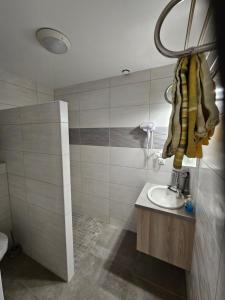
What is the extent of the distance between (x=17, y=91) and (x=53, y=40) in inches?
41.9

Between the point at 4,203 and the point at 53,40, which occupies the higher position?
the point at 53,40

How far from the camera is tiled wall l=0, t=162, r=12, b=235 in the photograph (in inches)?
59.0

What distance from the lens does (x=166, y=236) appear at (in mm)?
1181

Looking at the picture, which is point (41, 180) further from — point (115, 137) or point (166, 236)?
point (166, 236)

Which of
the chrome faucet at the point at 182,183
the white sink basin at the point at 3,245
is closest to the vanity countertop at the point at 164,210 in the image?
the chrome faucet at the point at 182,183

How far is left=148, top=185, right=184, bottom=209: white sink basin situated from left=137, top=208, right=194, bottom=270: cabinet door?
0.16m

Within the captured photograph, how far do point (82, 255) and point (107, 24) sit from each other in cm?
221

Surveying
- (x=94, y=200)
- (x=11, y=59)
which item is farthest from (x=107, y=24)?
(x=94, y=200)

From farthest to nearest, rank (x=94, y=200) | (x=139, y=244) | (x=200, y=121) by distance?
(x=94, y=200) → (x=139, y=244) → (x=200, y=121)

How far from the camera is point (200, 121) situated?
487 millimetres

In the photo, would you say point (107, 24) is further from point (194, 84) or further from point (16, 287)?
point (16, 287)

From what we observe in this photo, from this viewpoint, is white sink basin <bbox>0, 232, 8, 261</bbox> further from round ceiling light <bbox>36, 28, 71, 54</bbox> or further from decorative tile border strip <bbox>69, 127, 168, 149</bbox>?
round ceiling light <bbox>36, 28, 71, 54</bbox>

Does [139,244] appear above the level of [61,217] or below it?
below

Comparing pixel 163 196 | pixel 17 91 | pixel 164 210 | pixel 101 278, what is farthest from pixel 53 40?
pixel 101 278
